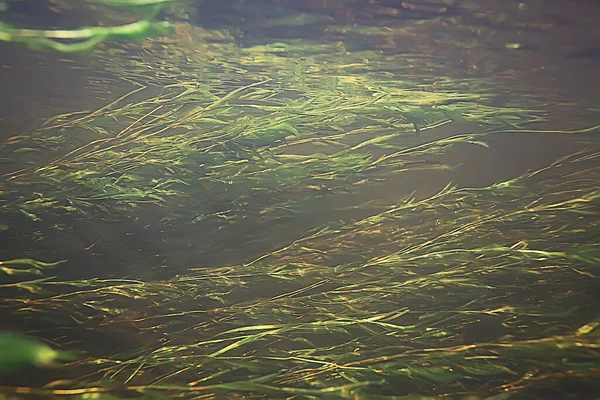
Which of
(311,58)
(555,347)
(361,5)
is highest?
(361,5)

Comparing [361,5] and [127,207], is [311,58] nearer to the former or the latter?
[361,5]

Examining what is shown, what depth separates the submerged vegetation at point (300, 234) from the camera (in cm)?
121

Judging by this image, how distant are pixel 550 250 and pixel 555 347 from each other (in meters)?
0.29

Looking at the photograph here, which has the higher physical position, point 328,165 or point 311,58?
point 311,58

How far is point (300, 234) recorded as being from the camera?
127 centimetres

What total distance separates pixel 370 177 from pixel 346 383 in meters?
0.61

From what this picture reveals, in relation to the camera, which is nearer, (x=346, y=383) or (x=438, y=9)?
(x=438, y=9)

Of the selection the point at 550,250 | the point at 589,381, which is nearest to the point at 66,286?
the point at 550,250

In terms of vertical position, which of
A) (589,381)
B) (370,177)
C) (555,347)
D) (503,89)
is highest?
(503,89)

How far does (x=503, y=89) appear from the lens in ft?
4.04

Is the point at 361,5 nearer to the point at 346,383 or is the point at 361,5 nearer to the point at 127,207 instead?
the point at 127,207

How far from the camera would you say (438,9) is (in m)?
1.19

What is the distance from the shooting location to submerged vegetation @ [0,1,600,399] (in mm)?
1205

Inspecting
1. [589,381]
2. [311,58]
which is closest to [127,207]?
[311,58]
